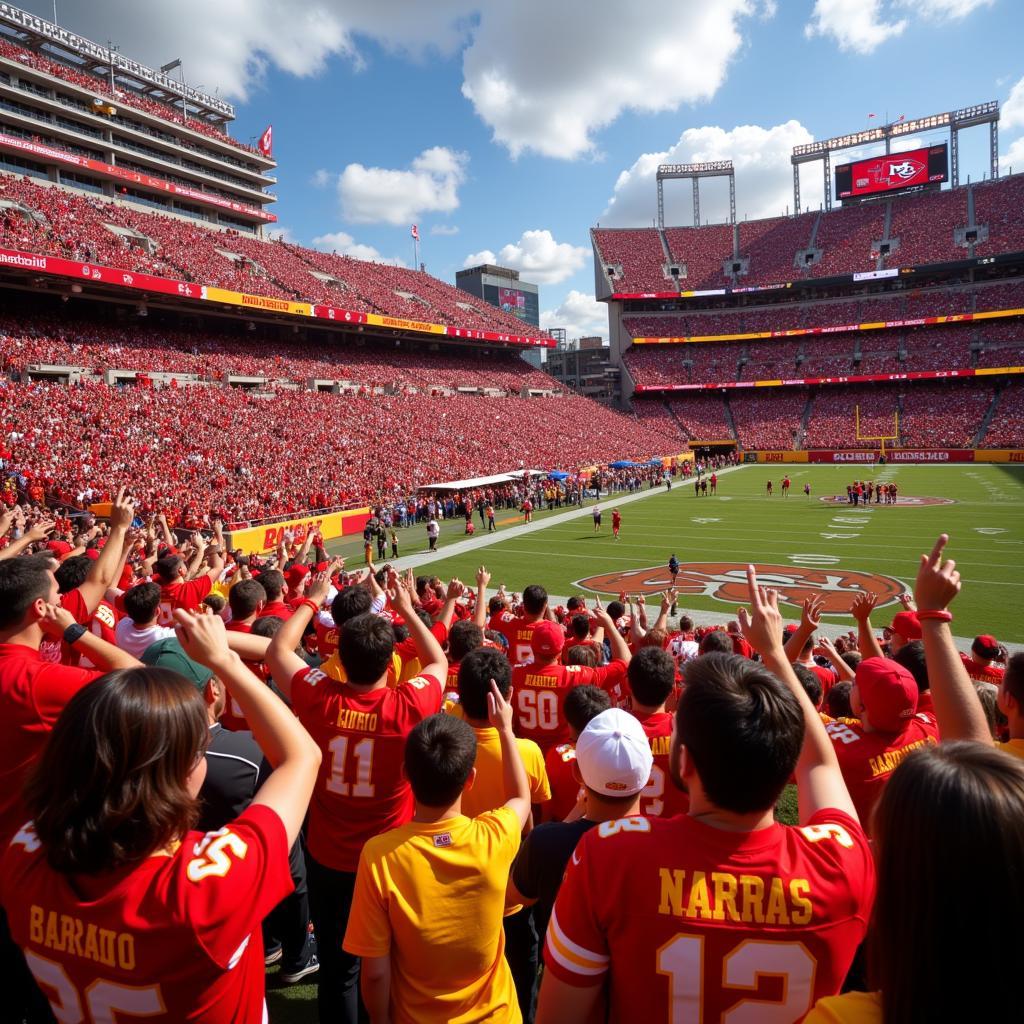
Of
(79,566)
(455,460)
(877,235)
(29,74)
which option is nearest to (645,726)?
(79,566)

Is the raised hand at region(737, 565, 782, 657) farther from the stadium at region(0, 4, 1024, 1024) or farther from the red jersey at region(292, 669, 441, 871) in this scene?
the red jersey at region(292, 669, 441, 871)

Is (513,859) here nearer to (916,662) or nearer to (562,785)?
(562,785)

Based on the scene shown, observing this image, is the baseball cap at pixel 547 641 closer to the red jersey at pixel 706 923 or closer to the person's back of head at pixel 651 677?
the person's back of head at pixel 651 677

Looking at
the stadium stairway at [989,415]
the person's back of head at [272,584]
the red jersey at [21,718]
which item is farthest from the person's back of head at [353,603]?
the stadium stairway at [989,415]

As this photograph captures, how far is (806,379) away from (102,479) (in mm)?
61563

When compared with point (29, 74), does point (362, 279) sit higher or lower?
lower

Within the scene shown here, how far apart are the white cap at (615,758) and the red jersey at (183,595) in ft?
17.1

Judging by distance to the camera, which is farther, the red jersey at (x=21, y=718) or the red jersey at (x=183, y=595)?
the red jersey at (x=183, y=595)

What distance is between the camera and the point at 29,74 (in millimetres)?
42281

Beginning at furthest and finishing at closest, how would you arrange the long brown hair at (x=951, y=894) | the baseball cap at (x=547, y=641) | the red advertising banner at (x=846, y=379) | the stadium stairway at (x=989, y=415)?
the red advertising banner at (x=846, y=379), the stadium stairway at (x=989, y=415), the baseball cap at (x=547, y=641), the long brown hair at (x=951, y=894)

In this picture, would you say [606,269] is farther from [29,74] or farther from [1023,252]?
[29,74]

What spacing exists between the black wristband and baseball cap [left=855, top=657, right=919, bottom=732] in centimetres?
387

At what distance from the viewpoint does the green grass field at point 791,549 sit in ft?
55.4

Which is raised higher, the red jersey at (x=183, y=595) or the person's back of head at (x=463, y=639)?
the red jersey at (x=183, y=595)
